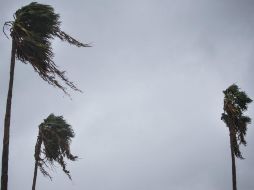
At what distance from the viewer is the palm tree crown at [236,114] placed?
25.6 m

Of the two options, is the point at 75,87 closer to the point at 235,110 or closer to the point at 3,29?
the point at 3,29

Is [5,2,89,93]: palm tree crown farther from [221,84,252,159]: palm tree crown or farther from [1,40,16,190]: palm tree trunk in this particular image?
[221,84,252,159]: palm tree crown

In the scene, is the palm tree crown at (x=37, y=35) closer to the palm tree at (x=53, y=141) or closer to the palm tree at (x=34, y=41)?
the palm tree at (x=34, y=41)

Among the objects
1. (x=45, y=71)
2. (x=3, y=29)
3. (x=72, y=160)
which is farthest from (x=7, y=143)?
(x=72, y=160)

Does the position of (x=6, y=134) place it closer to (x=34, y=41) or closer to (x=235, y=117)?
(x=34, y=41)

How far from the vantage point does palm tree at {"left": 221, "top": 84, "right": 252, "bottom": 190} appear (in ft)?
83.2

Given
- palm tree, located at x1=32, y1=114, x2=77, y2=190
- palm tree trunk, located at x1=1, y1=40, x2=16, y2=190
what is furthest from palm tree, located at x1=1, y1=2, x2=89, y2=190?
palm tree, located at x1=32, y1=114, x2=77, y2=190

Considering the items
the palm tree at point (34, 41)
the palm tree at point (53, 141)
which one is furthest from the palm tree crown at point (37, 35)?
the palm tree at point (53, 141)

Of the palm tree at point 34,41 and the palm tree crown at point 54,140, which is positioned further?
the palm tree crown at point 54,140

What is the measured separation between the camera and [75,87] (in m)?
12.0

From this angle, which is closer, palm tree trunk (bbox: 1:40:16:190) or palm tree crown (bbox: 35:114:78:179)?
palm tree trunk (bbox: 1:40:16:190)

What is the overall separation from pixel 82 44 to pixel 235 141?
15761 millimetres

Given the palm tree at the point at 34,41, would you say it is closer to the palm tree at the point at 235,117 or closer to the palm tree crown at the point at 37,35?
the palm tree crown at the point at 37,35

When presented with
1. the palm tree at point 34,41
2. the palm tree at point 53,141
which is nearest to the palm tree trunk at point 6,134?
the palm tree at point 34,41
